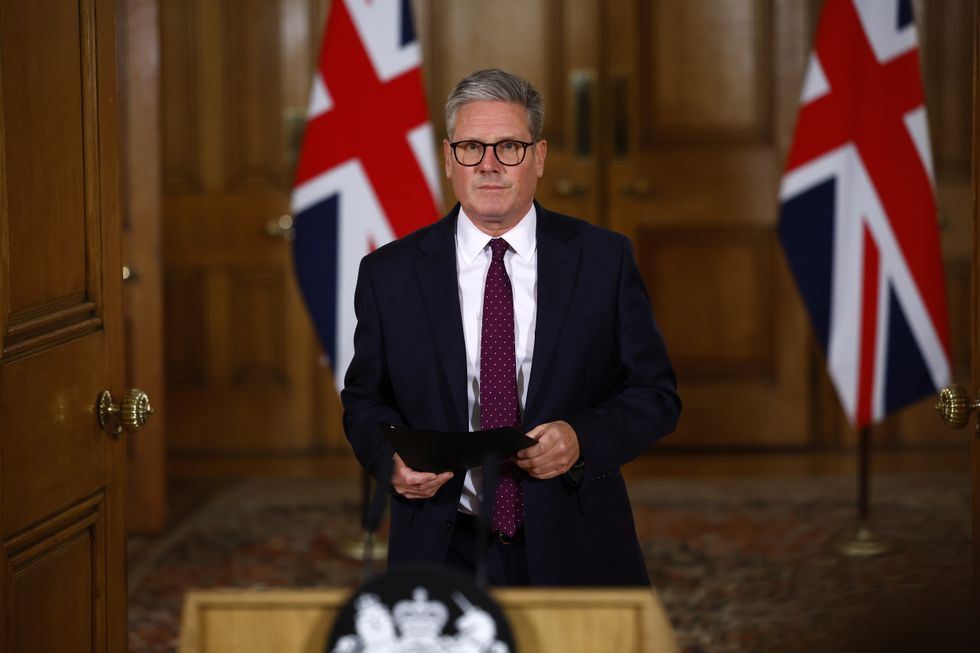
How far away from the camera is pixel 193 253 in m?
5.54

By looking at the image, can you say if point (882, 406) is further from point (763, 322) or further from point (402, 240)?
point (402, 240)

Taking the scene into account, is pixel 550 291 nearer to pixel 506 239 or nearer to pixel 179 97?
pixel 506 239

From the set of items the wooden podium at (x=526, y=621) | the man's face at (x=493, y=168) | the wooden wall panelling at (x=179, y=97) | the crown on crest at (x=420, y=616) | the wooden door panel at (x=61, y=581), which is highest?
the wooden wall panelling at (x=179, y=97)

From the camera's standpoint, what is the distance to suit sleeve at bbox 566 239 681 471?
197 cm

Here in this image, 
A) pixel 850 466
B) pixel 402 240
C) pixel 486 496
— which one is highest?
pixel 402 240

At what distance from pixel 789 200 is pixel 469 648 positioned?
10.8 feet

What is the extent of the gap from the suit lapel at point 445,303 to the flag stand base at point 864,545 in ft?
8.51

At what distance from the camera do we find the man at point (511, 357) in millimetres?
1982

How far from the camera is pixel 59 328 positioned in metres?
2.14

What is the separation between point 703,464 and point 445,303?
141 inches

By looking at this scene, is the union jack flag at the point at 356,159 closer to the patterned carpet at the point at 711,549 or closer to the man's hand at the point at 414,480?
the patterned carpet at the point at 711,549

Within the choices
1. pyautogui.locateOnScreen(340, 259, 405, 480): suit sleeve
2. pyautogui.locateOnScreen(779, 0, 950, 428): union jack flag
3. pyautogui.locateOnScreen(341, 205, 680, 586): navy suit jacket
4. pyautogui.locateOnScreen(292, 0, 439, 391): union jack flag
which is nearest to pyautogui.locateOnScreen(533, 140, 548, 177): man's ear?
Result: pyautogui.locateOnScreen(341, 205, 680, 586): navy suit jacket

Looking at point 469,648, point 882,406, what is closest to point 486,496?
point 469,648

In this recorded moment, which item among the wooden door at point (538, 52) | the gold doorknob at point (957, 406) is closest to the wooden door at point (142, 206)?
the wooden door at point (538, 52)
